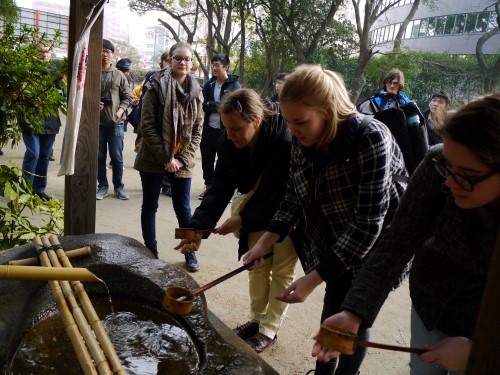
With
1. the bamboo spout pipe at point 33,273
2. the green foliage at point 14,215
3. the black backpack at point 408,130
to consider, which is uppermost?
the black backpack at point 408,130

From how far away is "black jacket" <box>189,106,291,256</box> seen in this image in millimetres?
2344

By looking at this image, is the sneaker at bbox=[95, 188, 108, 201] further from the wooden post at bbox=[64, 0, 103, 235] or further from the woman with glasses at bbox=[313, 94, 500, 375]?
the woman with glasses at bbox=[313, 94, 500, 375]

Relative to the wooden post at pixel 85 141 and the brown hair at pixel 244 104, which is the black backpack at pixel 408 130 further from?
the wooden post at pixel 85 141

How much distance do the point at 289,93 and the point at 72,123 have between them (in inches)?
57.4

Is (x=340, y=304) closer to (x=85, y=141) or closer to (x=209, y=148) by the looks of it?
A: (x=85, y=141)

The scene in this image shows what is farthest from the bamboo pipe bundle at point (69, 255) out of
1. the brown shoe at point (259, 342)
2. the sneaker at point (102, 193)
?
the sneaker at point (102, 193)

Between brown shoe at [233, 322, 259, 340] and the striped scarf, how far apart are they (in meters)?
1.34

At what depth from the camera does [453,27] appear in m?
19.2

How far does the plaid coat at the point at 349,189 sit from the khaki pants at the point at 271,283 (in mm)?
615

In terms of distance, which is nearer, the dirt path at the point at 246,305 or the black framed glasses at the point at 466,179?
the black framed glasses at the point at 466,179

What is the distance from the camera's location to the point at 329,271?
5.71 feet

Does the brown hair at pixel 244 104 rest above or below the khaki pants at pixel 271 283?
above

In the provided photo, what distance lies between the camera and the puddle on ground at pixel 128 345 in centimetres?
176

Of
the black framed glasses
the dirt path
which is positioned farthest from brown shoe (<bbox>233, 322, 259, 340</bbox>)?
the black framed glasses
